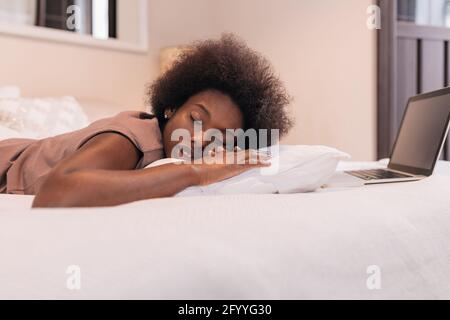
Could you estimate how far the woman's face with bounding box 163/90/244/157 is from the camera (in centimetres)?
109

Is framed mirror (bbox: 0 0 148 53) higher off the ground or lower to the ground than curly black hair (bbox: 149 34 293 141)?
higher

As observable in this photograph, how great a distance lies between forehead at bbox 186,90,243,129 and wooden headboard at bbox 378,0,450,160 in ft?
5.22

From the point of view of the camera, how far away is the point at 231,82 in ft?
4.04

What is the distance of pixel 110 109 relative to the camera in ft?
7.68

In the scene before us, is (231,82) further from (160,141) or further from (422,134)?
(422,134)

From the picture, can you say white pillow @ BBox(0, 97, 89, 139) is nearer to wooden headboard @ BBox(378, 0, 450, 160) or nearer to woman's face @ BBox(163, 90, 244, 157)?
woman's face @ BBox(163, 90, 244, 157)

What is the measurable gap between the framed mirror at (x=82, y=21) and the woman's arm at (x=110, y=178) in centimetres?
167

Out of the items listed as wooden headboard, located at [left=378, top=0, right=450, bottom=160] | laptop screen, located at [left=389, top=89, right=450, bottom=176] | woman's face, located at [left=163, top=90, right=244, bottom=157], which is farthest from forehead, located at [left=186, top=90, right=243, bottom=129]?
wooden headboard, located at [left=378, top=0, right=450, bottom=160]

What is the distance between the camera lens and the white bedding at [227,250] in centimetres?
51

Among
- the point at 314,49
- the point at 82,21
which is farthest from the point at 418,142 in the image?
the point at 82,21
